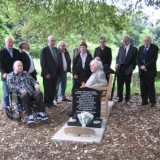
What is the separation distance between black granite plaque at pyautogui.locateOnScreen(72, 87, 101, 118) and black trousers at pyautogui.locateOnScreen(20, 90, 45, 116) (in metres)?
0.72

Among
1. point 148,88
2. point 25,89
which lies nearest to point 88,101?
point 25,89

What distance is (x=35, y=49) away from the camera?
79.9ft

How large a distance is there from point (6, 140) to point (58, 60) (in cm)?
287

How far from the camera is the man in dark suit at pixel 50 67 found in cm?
790

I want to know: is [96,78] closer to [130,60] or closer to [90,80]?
[90,80]

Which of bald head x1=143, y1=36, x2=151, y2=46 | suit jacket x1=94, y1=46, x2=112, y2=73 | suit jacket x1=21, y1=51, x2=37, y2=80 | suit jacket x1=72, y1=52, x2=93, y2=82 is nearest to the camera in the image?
suit jacket x1=21, y1=51, x2=37, y2=80

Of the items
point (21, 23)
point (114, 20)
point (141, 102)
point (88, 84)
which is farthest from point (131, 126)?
point (21, 23)

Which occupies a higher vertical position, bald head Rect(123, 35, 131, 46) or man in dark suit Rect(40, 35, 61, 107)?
bald head Rect(123, 35, 131, 46)

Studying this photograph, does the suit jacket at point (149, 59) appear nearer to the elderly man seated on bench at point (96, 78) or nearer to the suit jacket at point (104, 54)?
the suit jacket at point (104, 54)

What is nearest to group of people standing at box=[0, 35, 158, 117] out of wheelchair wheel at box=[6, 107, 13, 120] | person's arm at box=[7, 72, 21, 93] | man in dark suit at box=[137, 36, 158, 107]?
man in dark suit at box=[137, 36, 158, 107]

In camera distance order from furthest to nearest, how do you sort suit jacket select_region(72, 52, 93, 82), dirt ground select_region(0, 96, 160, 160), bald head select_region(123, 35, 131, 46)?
bald head select_region(123, 35, 131, 46)
suit jacket select_region(72, 52, 93, 82)
dirt ground select_region(0, 96, 160, 160)

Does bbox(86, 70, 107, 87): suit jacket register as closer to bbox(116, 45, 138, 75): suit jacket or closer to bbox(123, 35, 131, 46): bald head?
bbox(116, 45, 138, 75): suit jacket

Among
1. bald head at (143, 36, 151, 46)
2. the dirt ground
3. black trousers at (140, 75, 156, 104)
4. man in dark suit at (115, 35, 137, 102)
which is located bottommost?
the dirt ground

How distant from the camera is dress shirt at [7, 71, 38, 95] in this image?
22.3 ft
